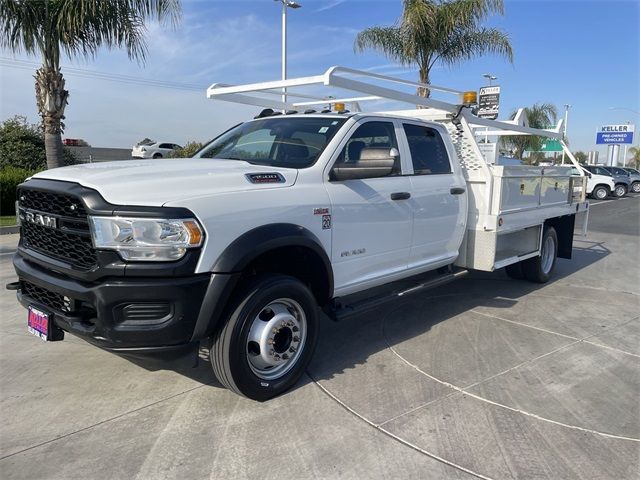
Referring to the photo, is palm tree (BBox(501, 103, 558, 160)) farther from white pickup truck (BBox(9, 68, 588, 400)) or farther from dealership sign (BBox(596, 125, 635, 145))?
white pickup truck (BBox(9, 68, 588, 400))

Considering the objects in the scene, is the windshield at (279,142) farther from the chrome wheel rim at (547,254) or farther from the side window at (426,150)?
the chrome wheel rim at (547,254)

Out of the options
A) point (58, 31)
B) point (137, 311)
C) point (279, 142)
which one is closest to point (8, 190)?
point (58, 31)

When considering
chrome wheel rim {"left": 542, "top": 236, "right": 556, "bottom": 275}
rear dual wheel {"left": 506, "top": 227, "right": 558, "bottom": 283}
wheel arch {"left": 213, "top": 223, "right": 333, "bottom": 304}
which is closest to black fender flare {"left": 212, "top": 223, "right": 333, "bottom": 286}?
wheel arch {"left": 213, "top": 223, "right": 333, "bottom": 304}

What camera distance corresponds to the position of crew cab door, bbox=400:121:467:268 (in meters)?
5.00

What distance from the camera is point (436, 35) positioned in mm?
15570

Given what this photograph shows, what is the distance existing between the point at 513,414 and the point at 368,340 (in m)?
1.65

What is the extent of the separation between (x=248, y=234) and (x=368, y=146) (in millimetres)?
1673

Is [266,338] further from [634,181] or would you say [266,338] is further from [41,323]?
[634,181]

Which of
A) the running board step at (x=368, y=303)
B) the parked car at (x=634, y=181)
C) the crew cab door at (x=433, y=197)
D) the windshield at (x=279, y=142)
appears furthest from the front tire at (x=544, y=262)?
the parked car at (x=634, y=181)

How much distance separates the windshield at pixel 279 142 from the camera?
4238 millimetres

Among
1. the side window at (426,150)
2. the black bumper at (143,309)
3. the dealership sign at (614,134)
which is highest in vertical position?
the dealership sign at (614,134)

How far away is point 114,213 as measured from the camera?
3.03 metres

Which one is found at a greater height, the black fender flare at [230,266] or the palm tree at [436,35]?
the palm tree at [436,35]

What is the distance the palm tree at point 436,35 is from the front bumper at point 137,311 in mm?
14169
